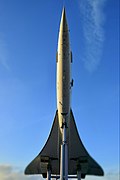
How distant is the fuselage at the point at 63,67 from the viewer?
82.5 ft

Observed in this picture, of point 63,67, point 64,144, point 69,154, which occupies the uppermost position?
point 63,67

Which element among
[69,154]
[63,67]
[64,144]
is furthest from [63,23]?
[69,154]

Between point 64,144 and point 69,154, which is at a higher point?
point 64,144

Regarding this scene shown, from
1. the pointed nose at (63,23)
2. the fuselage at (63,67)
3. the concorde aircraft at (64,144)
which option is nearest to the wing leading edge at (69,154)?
the concorde aircraft at (64,144)

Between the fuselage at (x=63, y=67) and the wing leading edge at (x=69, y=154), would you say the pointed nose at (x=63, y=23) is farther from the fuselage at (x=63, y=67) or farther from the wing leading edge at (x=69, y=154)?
the wing leading edge at (x=69, y=154)

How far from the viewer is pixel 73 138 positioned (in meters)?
30.0

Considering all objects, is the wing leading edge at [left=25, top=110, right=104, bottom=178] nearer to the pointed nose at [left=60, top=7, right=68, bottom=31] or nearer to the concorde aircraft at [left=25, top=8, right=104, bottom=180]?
the concorde aircraft at [left=25, top=8, right=104, bottom=180]

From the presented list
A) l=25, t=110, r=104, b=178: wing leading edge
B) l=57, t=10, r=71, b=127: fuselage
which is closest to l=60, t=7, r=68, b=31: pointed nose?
l=57, t=10, r=71, b=127: fuselage

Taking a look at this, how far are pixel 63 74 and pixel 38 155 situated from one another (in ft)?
33.5

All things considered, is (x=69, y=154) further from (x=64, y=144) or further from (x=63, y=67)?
(x=63, y=67)

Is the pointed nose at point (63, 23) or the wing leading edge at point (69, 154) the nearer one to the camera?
the pointed nose at point (63, 23)

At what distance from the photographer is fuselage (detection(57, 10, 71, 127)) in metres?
25.1

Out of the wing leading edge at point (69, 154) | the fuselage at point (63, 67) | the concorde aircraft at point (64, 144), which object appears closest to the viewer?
the fuselage at point (63, 67)

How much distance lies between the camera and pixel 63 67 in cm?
2512
